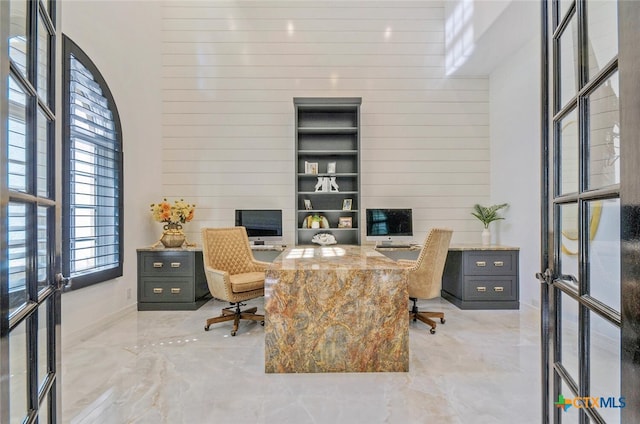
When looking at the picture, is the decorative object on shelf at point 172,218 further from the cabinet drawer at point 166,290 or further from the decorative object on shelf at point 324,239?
the decorative object on shelf at point 324,239

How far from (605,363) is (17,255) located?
153 centimetres

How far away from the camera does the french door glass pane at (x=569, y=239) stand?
3.38ft

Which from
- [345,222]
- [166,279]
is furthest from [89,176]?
[345,222]

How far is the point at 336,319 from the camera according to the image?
224 centimetres

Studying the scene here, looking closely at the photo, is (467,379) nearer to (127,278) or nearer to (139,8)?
(127,278)

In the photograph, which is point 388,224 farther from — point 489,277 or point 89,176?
point 89,176

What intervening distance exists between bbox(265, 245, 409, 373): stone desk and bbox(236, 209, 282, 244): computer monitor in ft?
6.42

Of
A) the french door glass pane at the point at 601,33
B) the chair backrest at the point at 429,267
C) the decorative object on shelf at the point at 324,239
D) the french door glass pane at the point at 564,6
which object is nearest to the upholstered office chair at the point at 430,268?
the chair backrest at the point at 429,267

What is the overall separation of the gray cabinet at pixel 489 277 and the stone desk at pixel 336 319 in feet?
6.22

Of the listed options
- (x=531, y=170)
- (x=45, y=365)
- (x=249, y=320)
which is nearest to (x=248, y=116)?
(x=249, y=320)

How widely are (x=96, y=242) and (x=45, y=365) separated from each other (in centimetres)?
245

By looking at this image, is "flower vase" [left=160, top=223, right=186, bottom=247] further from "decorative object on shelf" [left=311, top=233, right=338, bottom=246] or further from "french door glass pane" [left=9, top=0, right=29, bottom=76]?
"french door glass pane" [left=9, top=0, right=29, bottom=76]

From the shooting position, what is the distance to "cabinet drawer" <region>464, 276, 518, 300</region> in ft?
12.5

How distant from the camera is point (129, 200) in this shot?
12.1ft
